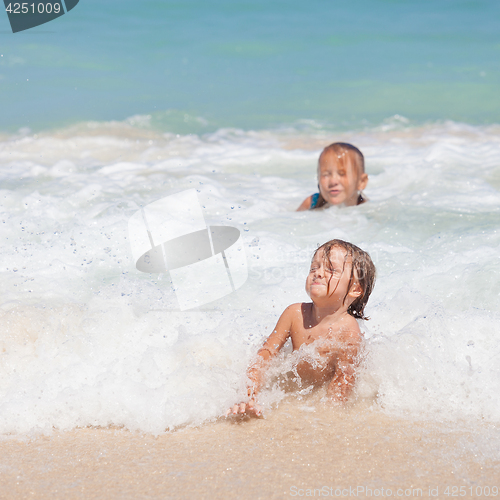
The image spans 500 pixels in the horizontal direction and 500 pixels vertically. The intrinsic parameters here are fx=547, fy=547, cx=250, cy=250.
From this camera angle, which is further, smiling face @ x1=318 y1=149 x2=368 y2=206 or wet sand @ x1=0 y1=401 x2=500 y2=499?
smiling face @ x1=318 y1=149 x2=368 y2=206

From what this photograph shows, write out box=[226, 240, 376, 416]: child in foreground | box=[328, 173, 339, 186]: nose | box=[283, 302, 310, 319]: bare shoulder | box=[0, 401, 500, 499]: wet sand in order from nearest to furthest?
box=[0, 401, 500, 499]: wet sand, box=[226, 240, 376, 416]: child in foreground, box=[283, 302, 310, 319]: bare shoulder, box=[328, 173, 339, 186]: nose

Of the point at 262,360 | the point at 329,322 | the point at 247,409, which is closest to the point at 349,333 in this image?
the point at 329,322

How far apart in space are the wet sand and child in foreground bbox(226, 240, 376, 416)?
0.76 ft

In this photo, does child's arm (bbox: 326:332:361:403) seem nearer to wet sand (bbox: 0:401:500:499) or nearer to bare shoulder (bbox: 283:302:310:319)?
wet sand (bbox: 0:401:500:499)

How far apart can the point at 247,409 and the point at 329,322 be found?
2.00ft

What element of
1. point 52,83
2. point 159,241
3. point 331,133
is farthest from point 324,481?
point 52,83

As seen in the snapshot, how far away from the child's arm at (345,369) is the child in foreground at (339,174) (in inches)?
111

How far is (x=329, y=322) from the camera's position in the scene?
8.43 feet

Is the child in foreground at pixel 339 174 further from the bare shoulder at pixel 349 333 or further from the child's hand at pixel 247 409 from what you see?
the child's hand at pixel 247 409

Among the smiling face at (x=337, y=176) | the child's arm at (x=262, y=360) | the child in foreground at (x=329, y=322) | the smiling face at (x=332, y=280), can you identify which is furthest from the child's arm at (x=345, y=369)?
the smiling face at (x=337, y=176)

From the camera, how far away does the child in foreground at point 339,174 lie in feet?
16.7

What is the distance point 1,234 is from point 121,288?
5.13ft

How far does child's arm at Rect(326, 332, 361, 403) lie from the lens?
2.33m

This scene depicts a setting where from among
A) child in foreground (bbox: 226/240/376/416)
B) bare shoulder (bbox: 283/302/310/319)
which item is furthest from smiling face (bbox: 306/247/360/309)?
bare shoulder (bbox: 283/302/310/319)
